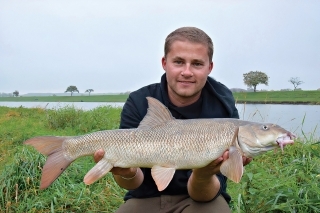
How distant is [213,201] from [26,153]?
2.68 metres

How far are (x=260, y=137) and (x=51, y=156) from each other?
52.7 inches

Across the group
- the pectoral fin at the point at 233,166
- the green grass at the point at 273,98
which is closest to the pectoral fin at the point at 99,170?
the pectoral fin at the point at 233,166

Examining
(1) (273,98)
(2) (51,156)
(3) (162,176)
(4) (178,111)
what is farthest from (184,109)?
(1) (273,98)

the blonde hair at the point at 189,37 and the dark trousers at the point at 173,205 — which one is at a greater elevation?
the blonde hair at the point at 189,37

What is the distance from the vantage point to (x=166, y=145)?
7.86 feet

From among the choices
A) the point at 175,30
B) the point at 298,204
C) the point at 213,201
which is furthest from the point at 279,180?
the point at 175,30

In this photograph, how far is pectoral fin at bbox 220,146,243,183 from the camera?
2225mm

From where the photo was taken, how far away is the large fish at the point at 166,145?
233cm

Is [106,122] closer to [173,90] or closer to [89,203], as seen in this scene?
[89,203]

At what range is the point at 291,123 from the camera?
6.98m

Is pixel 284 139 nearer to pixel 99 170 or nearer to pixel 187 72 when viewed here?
pixel 187 72

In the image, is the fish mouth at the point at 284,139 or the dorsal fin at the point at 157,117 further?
the dorsal fin at the point at 157,117

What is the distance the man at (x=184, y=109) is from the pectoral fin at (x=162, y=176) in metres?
0.24

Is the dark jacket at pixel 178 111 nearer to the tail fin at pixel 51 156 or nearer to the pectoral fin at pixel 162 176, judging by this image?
the pectoral fin at pixel 162 176
